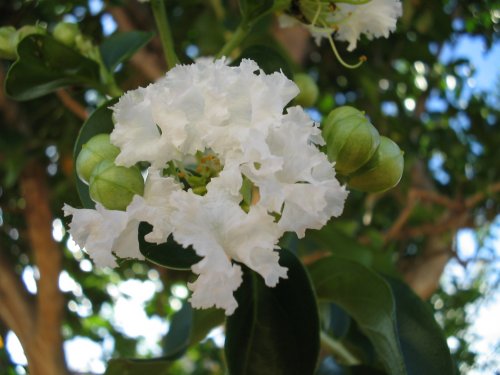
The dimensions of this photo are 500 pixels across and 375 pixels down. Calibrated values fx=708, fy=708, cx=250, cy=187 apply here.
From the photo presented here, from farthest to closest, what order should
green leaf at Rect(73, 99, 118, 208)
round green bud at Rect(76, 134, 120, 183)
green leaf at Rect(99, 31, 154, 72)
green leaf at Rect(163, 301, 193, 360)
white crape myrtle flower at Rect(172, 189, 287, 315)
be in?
green leaf at Rect(163, 301, 193, 360) → green leaf at Rect(99, 31, 154, 72) → green leaf at Rect(73, 99, 118, 208) → round green bud at Rect(76, 134, 120, 183) → white crape myrtle flower at Rect(172, 189, 287, 315)

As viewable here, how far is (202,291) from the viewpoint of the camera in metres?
0.65

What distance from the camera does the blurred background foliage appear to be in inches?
76.2

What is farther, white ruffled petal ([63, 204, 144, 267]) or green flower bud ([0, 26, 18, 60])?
green flower bud ([0, 26, 18, 60])

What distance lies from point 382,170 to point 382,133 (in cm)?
131

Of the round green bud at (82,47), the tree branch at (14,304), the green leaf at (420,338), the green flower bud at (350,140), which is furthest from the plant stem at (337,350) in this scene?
the tree branch at (14,304)

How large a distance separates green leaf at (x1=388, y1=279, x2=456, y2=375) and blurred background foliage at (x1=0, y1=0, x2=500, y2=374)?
0.73m

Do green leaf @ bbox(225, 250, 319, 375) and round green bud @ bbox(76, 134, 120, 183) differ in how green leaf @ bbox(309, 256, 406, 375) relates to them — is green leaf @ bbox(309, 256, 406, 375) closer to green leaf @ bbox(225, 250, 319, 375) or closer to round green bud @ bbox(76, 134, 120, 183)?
green leaf @ bbox(225, 250, 319, 375)

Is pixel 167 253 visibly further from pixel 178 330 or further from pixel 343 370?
pixel 178 330

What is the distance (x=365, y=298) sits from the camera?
3.06ft

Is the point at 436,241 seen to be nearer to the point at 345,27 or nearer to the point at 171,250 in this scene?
the point at 345,27

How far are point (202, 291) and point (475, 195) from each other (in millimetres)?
1668

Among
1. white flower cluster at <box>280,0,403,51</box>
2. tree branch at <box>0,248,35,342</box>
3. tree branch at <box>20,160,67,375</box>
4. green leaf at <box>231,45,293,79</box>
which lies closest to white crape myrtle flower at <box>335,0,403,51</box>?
white flower cluster at <box>280,0,403,51</box>

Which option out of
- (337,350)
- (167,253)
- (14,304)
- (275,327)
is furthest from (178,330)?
(14,304)

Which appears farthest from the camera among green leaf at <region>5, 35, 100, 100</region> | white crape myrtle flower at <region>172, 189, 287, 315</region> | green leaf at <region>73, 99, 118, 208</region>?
green leaf at <region>5, 35, 100, 100</region>
